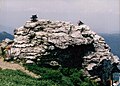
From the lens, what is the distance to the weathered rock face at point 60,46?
7462 cm

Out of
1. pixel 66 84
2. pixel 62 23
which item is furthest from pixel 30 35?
pixel 66 84

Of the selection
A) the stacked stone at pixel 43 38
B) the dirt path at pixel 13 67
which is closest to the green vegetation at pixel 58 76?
the dirt path at pixel 13 67

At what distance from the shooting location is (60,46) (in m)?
74.6

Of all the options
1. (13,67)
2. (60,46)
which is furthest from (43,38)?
(13,67)

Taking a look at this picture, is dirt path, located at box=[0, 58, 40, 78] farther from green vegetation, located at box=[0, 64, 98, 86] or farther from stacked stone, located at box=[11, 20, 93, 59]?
stacked stone, located at box=[11, 20, 93, 59]

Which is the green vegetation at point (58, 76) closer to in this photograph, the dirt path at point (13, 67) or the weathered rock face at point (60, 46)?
the dirt path at point (13, 67)

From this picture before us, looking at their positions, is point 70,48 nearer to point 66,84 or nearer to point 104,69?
point 104,69

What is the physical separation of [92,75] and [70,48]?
7.04 m

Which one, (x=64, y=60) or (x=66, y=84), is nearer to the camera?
(x=66, y=84)

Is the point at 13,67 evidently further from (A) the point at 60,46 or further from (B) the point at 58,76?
(A) the point at 60,46

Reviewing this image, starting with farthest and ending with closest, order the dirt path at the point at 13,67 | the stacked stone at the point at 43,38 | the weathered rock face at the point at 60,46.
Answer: the stacked stone at the point at 43,38, the weathered rock face at the point at 60,46, the dirt path at the point at 13,67

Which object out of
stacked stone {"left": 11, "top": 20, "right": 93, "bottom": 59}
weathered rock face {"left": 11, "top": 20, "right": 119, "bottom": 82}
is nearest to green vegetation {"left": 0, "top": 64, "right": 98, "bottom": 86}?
weathered rock face {"left": 11, "top": 20, "right": 119, "bottom": 82}

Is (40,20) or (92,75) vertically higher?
(40,20)

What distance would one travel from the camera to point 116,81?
87.1 metres
